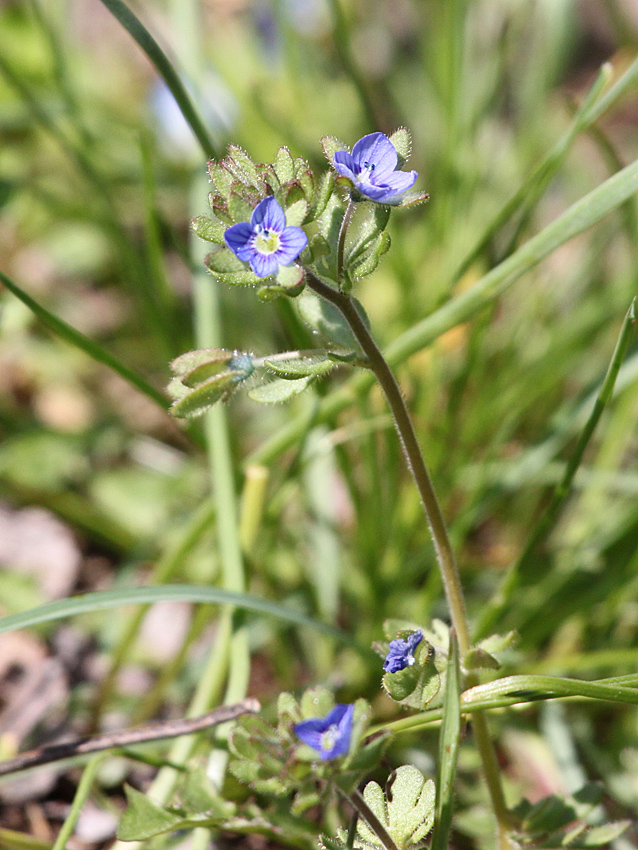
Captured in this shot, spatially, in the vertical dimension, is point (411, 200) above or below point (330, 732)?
above

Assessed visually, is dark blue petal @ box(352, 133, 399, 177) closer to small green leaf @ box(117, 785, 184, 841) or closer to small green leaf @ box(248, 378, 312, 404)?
small green leaf @ box(248, 378, 312, 404)

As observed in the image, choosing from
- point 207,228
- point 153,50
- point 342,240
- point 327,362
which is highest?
point 153,50

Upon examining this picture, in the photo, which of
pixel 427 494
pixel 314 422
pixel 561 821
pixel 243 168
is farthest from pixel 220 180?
pixel 561 821

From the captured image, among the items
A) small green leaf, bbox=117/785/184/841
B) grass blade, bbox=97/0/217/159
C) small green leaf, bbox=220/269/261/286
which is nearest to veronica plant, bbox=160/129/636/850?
small green leaf, bbox=220/269/261/286

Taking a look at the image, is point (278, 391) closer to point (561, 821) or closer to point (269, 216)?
point (269, 216)

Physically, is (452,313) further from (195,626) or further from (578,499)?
(578,499)

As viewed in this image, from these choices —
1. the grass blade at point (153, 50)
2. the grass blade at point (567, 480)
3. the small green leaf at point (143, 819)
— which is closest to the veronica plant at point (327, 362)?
the small green leaf at point (143, 819)

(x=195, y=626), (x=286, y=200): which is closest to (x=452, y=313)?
(x=286, y=200)
